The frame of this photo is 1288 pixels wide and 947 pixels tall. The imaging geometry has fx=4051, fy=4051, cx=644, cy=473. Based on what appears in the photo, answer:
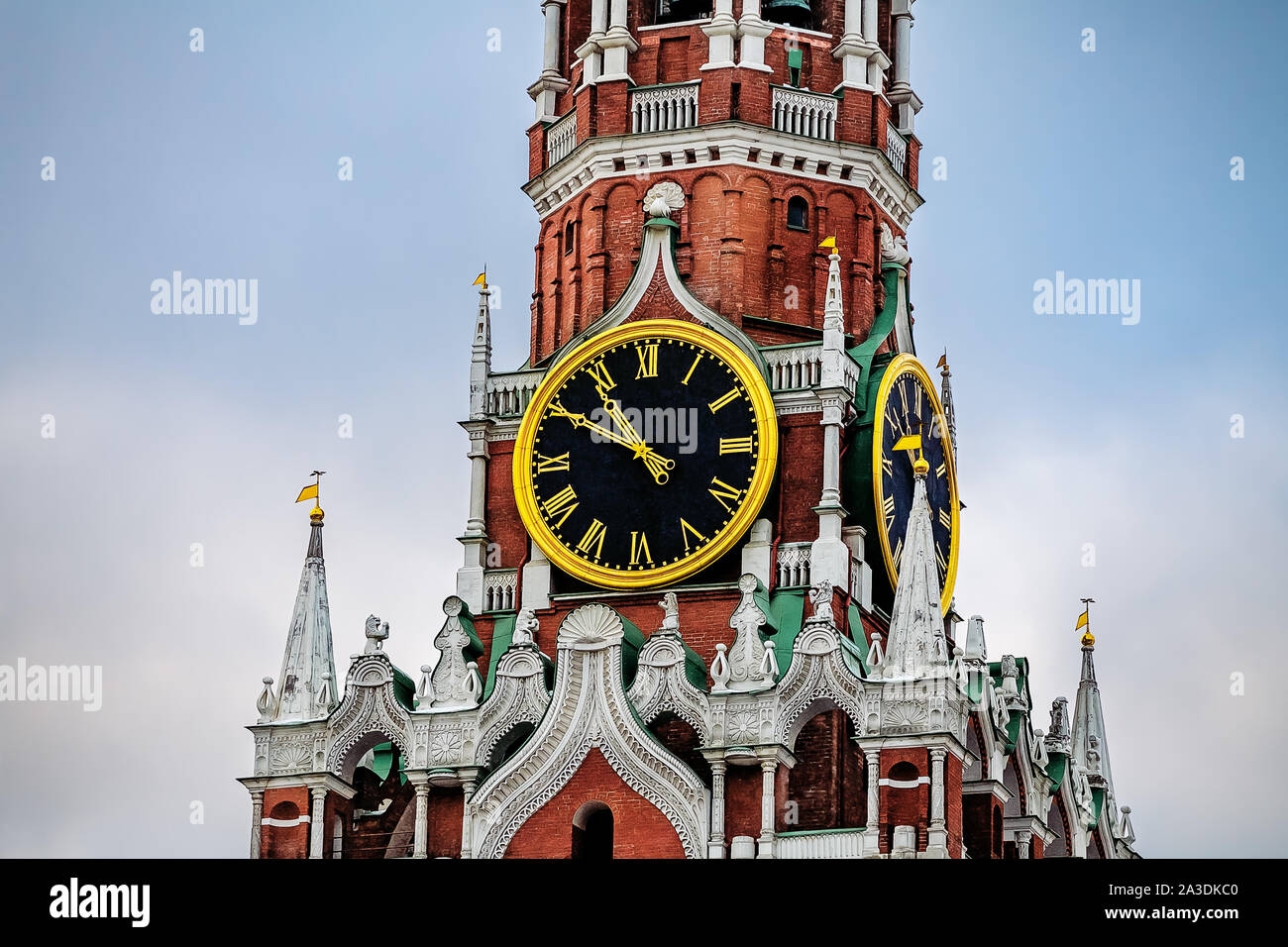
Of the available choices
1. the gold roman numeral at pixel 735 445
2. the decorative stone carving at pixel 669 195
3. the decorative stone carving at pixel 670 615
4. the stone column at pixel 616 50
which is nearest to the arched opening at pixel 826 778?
the decorative stone carving at pixel 670 615

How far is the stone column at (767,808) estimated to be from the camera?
5438 centimetres

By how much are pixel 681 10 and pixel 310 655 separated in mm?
12017

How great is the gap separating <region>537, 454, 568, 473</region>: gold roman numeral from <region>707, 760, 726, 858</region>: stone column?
223 inches

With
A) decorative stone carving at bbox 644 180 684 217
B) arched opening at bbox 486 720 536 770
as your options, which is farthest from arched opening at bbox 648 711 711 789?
decorative stone carving at bbox 644 180 684 217

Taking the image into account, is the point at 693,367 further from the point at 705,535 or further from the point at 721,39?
the point at 721,39

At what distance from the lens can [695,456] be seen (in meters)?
57.8

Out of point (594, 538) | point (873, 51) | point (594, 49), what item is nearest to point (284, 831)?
point (594, 538)

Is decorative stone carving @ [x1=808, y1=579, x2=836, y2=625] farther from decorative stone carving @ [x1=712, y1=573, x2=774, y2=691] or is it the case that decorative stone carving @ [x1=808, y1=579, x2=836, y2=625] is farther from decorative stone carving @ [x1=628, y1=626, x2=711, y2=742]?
decorative stone carving @ [x1=628, y1=626, x2=711, y2=742]

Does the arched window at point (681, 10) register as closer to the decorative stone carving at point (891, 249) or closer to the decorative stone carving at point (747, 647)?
the decorative stone carving at point (891, 249)

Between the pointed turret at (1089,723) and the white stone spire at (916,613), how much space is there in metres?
8.55

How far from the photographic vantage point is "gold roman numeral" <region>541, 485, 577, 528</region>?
58.3 m

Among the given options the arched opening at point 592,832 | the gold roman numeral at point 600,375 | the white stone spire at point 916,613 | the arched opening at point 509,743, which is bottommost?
the arched opening at point 592,832

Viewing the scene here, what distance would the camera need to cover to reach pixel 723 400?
5800 cm
